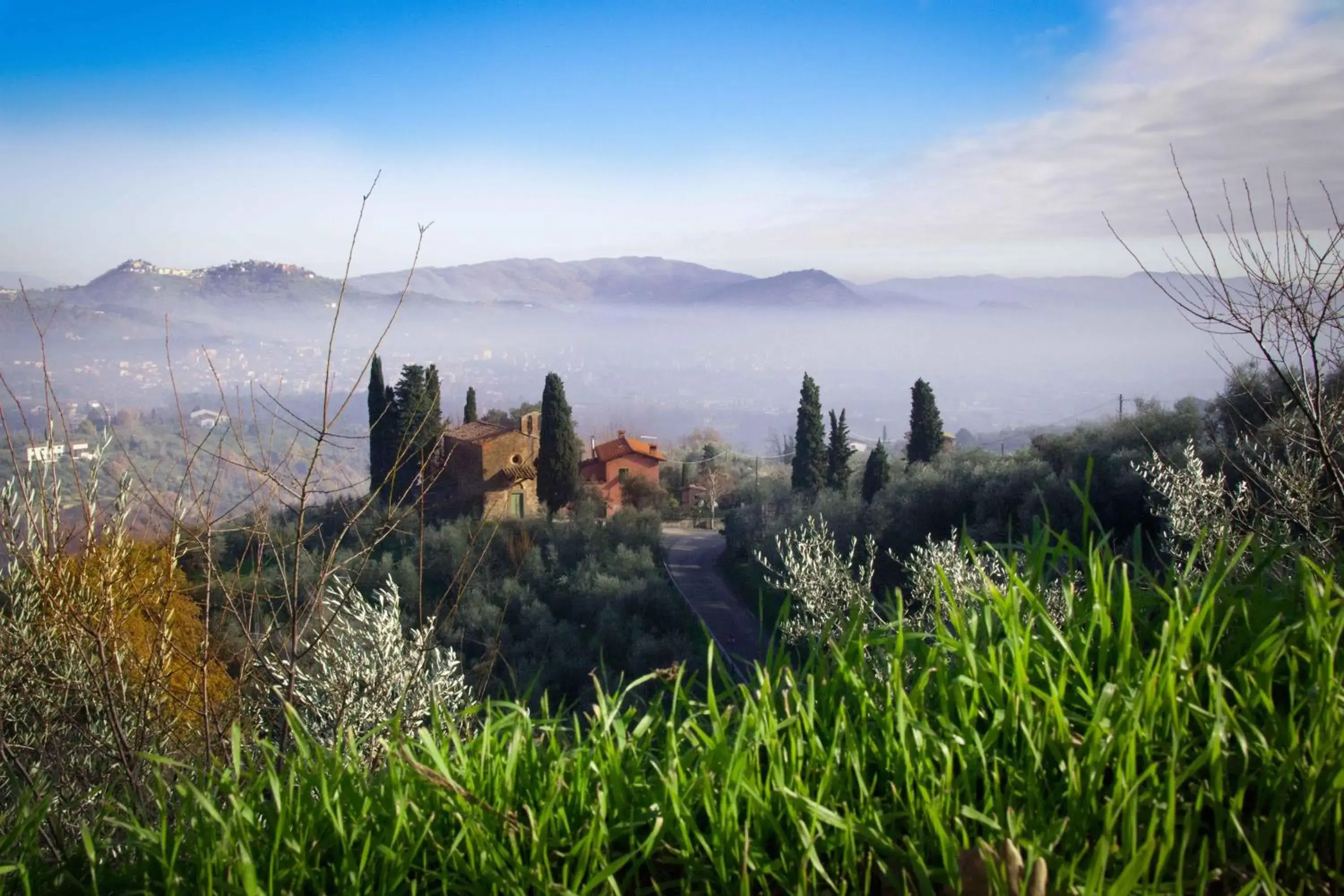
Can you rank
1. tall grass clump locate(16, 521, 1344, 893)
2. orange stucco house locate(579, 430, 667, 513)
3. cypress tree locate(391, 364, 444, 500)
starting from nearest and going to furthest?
1. tall grass clump locate(16, 521, 1344, 893)
2. cypress tree locate(391, 364, 444, 500)
3. orange stucco house locate(579, 430, 667, 513)

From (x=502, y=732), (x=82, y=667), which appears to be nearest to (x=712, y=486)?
(x=82, y=667)

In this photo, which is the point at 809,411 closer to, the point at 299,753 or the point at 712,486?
the point at 712,486

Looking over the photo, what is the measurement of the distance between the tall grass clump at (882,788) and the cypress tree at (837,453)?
97.2ft

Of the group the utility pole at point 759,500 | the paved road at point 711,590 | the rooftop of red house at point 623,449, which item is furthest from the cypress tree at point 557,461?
the rooftop of red house at point 623,449

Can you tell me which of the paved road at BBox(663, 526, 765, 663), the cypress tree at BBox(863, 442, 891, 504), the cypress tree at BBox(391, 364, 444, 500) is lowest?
the paved road at BBox(663, 526, 765, 663)

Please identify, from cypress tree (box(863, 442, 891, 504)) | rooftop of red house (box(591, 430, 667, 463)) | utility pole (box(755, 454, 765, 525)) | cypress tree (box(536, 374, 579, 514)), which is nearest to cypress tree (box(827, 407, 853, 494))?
utility pole (box(755, 454, 765, 525))

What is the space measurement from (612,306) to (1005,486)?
6698 cm

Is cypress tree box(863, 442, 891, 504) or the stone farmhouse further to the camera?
the stone farmhouse

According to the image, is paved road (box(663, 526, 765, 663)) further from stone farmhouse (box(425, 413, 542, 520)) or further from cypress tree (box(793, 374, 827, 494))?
stone farmhouse (box(425, 413, 542, 520))

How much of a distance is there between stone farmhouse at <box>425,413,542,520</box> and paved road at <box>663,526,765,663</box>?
5.29 m

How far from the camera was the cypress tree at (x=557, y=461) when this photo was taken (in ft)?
101

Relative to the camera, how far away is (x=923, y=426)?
28.8 metres

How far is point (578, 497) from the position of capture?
31.3m

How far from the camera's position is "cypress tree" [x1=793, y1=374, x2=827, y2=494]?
2959cm
